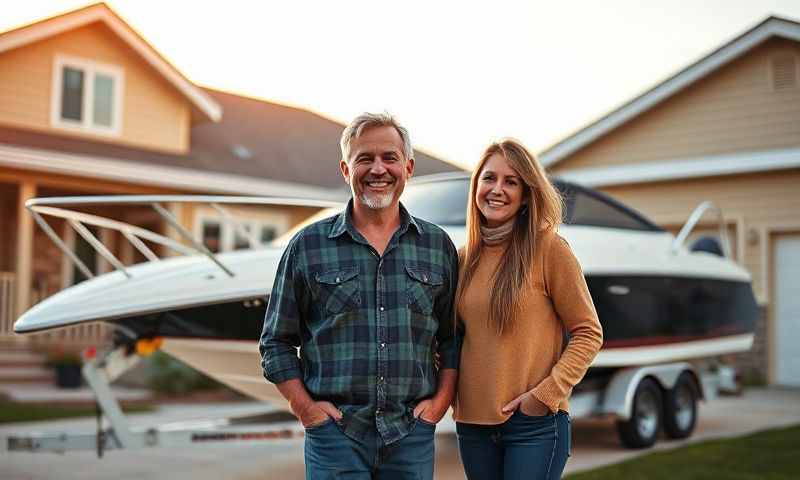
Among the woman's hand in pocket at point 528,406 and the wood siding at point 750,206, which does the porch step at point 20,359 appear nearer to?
the wood siding at point 750,206

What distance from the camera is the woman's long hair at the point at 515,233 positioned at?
309cm

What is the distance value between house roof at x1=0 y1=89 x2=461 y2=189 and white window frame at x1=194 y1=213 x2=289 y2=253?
2.90ft

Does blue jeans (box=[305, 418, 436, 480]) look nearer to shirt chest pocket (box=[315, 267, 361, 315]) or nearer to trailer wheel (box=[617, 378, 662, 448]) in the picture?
shirt chest pocket (box=[315, 267, 361, 315])

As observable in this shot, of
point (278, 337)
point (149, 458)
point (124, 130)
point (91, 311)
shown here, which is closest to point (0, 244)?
point (124, 130)

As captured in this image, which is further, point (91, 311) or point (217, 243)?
point (217, 243)

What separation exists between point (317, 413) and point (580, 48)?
16.5m

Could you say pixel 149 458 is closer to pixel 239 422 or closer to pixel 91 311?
pixel 239 422

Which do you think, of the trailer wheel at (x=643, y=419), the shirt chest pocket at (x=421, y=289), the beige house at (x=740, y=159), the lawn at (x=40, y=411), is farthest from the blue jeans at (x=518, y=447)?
the beige house at (x=740, y=159)

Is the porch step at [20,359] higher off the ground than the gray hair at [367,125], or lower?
lower

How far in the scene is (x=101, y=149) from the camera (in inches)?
584

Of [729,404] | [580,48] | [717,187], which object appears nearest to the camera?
[729,404]

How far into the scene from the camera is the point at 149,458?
7195 mm

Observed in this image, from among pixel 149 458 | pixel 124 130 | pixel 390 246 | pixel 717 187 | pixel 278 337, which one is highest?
pixel 124 130

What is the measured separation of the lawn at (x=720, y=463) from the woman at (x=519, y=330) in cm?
337
